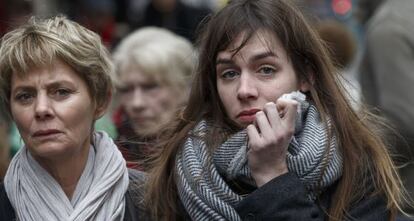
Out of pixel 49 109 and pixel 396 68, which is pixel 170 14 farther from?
pixel 49 109

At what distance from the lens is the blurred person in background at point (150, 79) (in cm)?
636

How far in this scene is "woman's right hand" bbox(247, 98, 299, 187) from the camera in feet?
13.1

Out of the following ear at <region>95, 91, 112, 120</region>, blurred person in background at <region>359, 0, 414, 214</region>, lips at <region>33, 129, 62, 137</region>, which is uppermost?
lips at <region>33, 129, 62, 137</region>

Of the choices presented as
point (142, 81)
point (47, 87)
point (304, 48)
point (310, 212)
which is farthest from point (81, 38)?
point (142, 81)

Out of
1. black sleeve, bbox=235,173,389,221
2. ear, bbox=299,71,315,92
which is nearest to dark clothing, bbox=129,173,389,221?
black sleeve, bbox=235,173,389,221

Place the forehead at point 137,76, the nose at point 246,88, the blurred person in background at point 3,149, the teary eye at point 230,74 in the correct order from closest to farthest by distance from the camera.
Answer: the nose at point 246,88 < the teary eye at point 230,74 < the blurred person in background at point 3,149 < the forehead at point 137,76

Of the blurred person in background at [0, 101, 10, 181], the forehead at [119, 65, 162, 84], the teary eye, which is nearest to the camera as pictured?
the teary eye

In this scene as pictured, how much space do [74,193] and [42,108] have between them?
0.38 meters

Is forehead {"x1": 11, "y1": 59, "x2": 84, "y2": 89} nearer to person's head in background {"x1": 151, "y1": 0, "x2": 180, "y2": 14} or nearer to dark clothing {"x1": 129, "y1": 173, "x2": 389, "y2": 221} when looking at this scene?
dark clothing {"x1": 129, "y1": 173, "x2": 389, "y2": 221}

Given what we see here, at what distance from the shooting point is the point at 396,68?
5.96 meters

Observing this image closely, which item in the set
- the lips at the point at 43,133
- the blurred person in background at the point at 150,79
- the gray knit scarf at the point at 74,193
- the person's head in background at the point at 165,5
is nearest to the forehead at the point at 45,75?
the lips at the point at 43,133

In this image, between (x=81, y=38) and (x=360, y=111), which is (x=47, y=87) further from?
(x=360, y=111)

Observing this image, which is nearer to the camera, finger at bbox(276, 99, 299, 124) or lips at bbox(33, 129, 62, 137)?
finger at bbox(276, 99, 299, 124)

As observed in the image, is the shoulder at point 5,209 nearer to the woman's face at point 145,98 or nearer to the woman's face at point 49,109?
the woman's face at point 49,109
